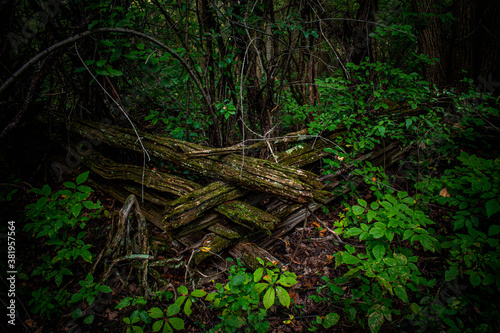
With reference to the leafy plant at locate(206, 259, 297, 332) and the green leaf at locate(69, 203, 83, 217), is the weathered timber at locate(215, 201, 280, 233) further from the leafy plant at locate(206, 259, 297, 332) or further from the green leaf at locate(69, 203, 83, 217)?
the green leaf at locate(69, 203, 83, 217)

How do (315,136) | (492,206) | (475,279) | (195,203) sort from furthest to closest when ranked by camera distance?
1. (315,136)
2. (195,203)
3. (492,206)
4. (475,279)

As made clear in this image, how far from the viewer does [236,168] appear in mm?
2867

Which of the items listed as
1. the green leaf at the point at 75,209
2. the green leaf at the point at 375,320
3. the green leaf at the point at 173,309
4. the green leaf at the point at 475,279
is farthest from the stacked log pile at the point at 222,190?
the green leaf at the point at 475,279

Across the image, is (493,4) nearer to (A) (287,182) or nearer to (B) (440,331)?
(A) (287,182)

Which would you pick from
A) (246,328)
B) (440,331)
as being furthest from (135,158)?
(440,331)

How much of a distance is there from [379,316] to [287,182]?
58.9 inches

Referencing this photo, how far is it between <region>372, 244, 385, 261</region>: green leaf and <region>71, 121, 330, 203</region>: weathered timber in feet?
2.46

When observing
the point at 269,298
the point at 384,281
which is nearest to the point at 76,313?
the point at 269,298

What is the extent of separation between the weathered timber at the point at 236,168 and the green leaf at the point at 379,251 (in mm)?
749

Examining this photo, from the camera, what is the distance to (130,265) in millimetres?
2682

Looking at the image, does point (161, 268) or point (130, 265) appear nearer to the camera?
point (130, 265)

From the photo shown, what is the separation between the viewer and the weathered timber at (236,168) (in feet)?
8.27

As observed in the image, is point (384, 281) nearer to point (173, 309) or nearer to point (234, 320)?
point (234, 320)

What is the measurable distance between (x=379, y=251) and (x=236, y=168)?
6.09ft
